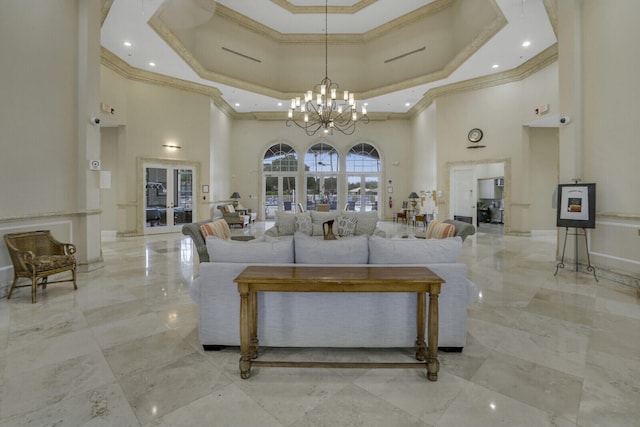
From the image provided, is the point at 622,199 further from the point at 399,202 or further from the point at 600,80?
the point at 399,202

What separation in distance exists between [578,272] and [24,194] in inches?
329

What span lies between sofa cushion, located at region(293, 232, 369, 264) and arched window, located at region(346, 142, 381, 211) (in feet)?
35.8

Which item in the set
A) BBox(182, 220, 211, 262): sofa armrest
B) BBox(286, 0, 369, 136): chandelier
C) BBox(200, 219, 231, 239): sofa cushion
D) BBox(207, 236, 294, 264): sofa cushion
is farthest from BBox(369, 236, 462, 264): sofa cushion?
BBox(286, 0, 369, 136): chandelier

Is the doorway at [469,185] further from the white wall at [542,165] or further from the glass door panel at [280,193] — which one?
the glass door panel at [280,193]

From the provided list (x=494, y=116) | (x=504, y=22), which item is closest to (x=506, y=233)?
(x=494, y=116)

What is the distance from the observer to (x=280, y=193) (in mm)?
13375

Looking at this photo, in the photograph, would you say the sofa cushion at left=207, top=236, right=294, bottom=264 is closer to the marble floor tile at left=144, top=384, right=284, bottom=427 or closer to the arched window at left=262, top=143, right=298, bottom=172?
the marble floor tile at left=144, top=384, right=284, bottom=427

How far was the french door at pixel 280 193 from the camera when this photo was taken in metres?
13.3

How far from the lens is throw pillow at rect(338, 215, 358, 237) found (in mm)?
5656

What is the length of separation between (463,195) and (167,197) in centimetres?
981

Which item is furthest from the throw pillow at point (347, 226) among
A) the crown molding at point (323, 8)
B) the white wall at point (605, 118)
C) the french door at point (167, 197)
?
the crown molding at point (323, 8)

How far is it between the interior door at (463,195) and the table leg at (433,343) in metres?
8.86

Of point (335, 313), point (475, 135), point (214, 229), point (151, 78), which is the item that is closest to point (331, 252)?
point (335, 313)

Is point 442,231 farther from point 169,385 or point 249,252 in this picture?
point 169,385
